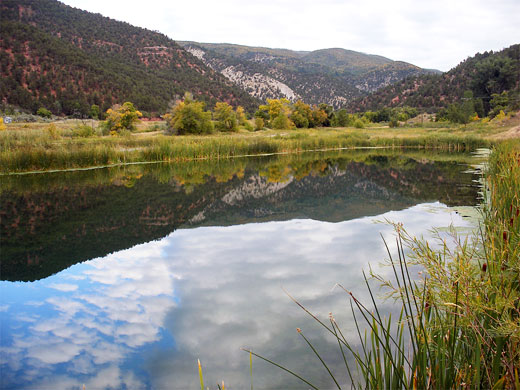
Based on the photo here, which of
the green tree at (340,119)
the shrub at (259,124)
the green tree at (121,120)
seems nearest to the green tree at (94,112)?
the green tree at (121,120)

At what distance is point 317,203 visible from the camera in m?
10.3

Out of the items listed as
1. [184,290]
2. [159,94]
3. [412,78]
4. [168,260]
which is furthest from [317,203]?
[412,78]

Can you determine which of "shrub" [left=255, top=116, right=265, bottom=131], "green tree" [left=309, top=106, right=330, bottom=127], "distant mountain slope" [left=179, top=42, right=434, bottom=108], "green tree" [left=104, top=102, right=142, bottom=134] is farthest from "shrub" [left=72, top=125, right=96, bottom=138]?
"distant mountain slope" [left=179, top=42, right=434, bottom=108]

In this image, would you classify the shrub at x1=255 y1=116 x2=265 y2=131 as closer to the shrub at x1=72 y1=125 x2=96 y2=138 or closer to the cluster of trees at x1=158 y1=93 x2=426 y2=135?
the cluster of trees at x1=158 y1=93 x2=426 y2=135

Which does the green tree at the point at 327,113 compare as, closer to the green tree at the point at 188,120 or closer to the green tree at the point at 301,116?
the green tree at the point at 301,116

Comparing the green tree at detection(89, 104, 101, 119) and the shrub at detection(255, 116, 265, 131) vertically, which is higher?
the green tree at detection(89, 104, 101, 119)

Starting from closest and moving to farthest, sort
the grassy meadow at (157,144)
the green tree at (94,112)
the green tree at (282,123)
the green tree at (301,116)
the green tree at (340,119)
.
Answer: the grassy meadow at (157,144) → the green tree at (282,123) → the green tree at (301,116) → the green tree at (94,112) → the green tree at (340,119)

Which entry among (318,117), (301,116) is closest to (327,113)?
(318,117)

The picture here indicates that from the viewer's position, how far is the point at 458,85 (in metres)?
63.0

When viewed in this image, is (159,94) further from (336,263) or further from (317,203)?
(336,263)

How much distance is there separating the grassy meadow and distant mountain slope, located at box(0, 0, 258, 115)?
16039 millimetres

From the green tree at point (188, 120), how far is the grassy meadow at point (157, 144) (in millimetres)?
1976

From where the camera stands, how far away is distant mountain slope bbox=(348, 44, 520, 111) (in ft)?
167

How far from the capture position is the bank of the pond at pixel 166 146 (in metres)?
15.4
